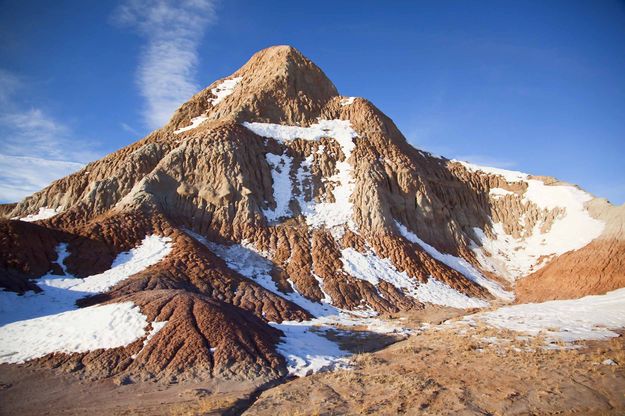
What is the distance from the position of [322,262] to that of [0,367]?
24.4 metres

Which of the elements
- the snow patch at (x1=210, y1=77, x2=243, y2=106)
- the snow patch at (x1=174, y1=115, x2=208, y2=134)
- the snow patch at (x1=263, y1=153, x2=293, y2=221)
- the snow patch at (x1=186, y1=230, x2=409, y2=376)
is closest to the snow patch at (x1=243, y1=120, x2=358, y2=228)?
the snow patch at (x1=263, y1=153, x2=293, y2=221)

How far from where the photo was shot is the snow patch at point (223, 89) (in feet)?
173

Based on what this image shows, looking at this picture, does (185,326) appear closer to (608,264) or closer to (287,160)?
(287,160)

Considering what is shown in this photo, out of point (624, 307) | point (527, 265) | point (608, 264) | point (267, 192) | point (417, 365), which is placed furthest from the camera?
point (527, 265)

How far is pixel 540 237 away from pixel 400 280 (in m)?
21.6

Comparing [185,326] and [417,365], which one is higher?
[185,326]

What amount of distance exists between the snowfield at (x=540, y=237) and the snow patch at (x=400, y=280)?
10151mm

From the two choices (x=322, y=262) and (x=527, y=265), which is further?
(x=527, y=265)

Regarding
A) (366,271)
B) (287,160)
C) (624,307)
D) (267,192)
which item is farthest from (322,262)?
(624,307)

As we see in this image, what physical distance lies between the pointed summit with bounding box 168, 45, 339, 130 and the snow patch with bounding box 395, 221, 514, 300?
60.1ft

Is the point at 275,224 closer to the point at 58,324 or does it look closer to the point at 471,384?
the point at 58,324

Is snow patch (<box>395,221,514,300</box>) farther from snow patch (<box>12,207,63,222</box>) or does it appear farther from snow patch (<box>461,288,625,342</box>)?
snow patch (<box>12,207,63,222</box>)

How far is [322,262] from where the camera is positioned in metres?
36.9

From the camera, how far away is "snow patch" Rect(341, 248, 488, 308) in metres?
36.5
